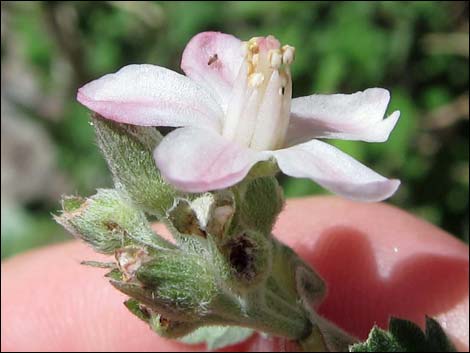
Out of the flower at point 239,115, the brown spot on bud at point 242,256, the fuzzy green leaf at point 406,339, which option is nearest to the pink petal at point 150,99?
the flower at point 239,115

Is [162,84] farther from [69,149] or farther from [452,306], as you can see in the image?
[69,149]

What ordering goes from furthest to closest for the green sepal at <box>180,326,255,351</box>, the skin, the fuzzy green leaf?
the skin < the green sepal at <box>180,326,255,351</box> < the fuzzy green leaf

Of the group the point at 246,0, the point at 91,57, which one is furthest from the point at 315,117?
the point at 91,57

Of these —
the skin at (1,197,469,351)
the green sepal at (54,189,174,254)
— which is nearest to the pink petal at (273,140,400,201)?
the green sepal at (54,189,174,254)

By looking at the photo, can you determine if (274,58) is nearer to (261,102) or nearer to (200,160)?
(261,102)

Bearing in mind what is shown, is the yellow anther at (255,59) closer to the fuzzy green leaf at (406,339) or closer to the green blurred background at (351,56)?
the fuzzy green leaf at (406,339)

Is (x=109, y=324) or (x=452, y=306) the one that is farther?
(x=109, y=324)

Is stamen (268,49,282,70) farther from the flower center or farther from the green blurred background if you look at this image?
the green blurred background
